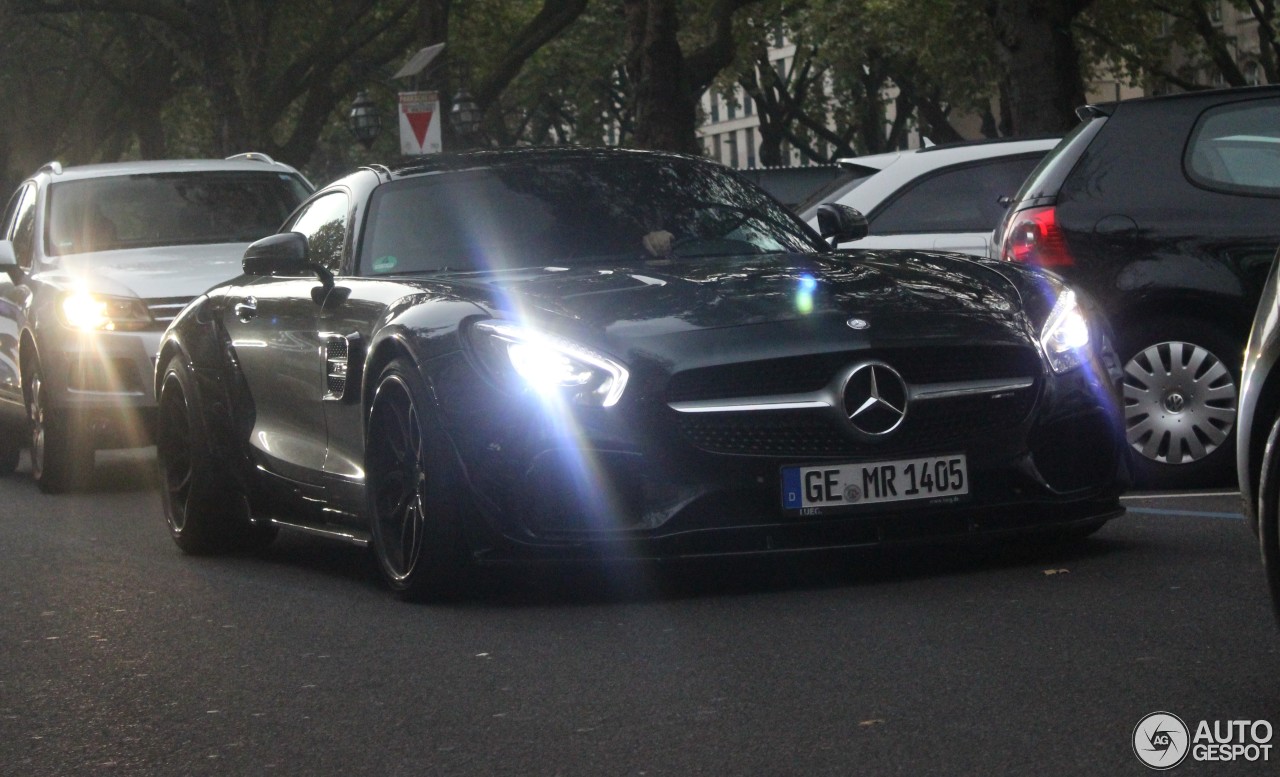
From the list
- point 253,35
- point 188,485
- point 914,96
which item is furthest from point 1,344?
point 914,96

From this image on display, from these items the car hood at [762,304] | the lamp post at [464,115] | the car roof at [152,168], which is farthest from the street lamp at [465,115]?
the car hood at [762,304]

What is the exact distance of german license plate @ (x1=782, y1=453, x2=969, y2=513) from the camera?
21.0 feet

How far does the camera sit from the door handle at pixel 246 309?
8562 millimetres

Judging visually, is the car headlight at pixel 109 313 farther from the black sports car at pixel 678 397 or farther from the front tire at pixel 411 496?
the front tire at pixel 411 496

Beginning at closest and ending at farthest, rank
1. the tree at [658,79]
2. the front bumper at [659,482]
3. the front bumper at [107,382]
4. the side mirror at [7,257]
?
the front bumper at [659,482] < the front bumper at [107,382] < the side mirror at [7,257] < the tree at [658,79]

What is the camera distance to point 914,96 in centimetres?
4959

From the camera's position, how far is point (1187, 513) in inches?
329

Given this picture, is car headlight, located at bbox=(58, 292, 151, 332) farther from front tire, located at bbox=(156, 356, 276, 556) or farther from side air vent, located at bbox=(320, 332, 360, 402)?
side air vent, located at bbox=(320, 332, 360, 402)

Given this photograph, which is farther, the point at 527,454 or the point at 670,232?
the point at 670,232

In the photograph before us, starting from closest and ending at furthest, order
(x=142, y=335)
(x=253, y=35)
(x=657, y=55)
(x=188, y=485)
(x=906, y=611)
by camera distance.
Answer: (x=906, y=611) → (x=188, y=485) → (x=142, y=335) → (x=657, y=55) → (x=253, y=35)

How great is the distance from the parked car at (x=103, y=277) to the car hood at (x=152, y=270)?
0.01 meters

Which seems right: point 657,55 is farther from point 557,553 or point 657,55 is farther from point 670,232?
point 557,553

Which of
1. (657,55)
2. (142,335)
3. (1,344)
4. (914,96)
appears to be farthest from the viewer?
(914,96)

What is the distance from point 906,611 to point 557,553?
1.00 metres
